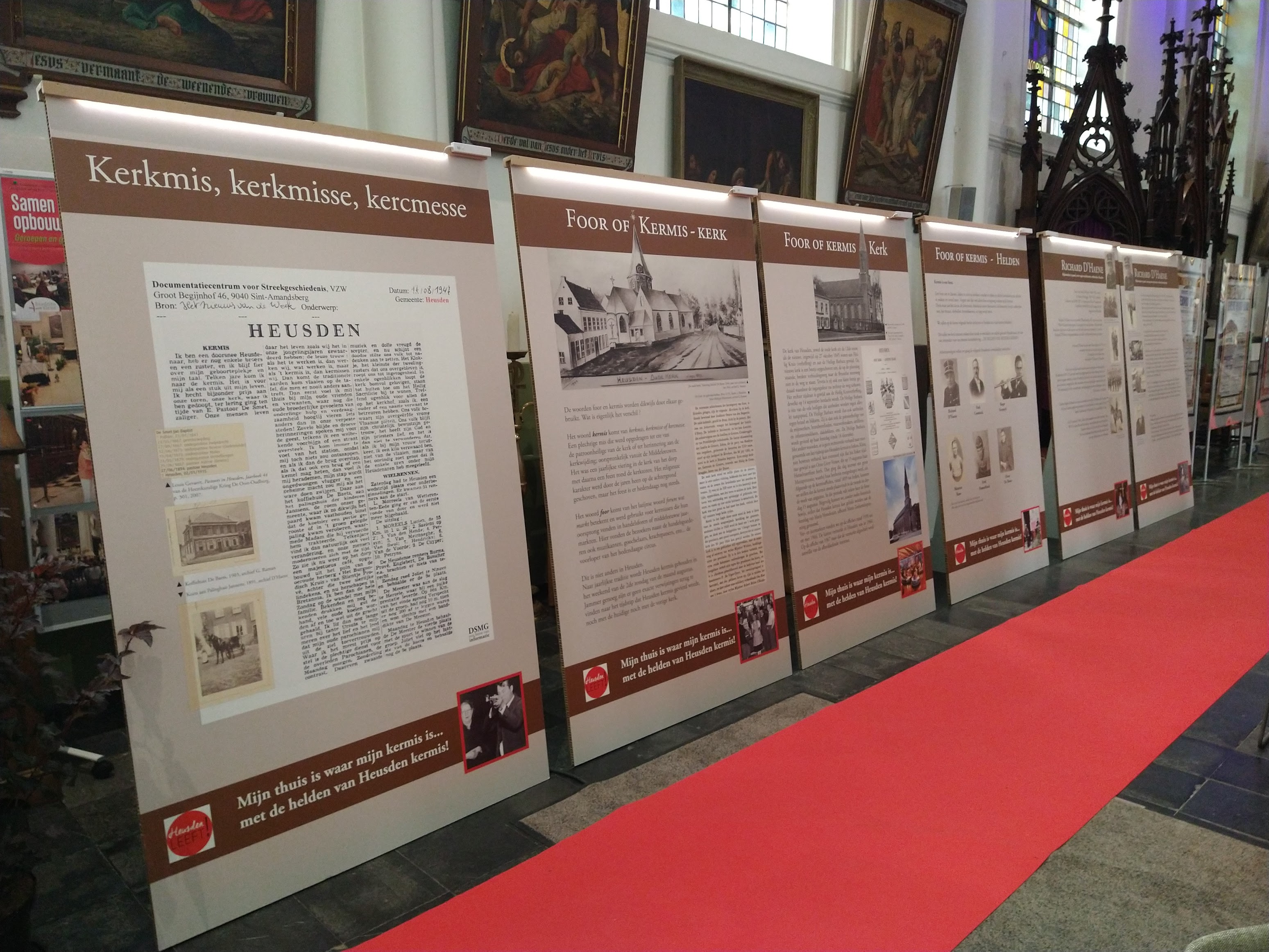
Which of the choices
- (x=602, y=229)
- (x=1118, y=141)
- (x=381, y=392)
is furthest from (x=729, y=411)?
(x=1118, y=141)

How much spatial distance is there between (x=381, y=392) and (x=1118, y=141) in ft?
29.9

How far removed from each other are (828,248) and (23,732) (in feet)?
12.6

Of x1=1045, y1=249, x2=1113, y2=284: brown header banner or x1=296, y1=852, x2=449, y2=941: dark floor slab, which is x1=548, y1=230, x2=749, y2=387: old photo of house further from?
x1=1045, y1=249, x2=1113, y2=284: brown header banner

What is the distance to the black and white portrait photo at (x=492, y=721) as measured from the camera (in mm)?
2879

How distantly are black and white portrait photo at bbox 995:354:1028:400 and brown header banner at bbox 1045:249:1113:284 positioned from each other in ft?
3.03

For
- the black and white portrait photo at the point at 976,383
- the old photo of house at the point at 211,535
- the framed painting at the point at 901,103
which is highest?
the framed painting at the point at 901,103

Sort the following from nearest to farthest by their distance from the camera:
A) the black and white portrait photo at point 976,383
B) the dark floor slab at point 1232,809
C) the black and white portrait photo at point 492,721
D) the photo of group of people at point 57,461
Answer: the dark floor slab at point 1232,809, the black and white portrait photo at point 492,721, the photo of group of people at point 57,461, the black and white portrait photo at point 976,383

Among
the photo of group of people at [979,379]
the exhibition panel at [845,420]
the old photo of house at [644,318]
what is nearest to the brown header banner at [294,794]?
the old photo of house at [644,318]

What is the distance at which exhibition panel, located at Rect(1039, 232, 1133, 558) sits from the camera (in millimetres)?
6203

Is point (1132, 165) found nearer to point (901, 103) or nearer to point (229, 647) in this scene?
point (901, 103)

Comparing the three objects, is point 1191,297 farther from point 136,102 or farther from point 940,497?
point 136,102

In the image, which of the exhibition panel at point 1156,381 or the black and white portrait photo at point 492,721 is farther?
the exhibition panel at point 1156,381

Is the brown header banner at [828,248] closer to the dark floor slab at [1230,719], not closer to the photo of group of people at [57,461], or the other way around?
the dark floor slab at [1230,719]

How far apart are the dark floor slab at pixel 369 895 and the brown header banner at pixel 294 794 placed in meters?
0.20
